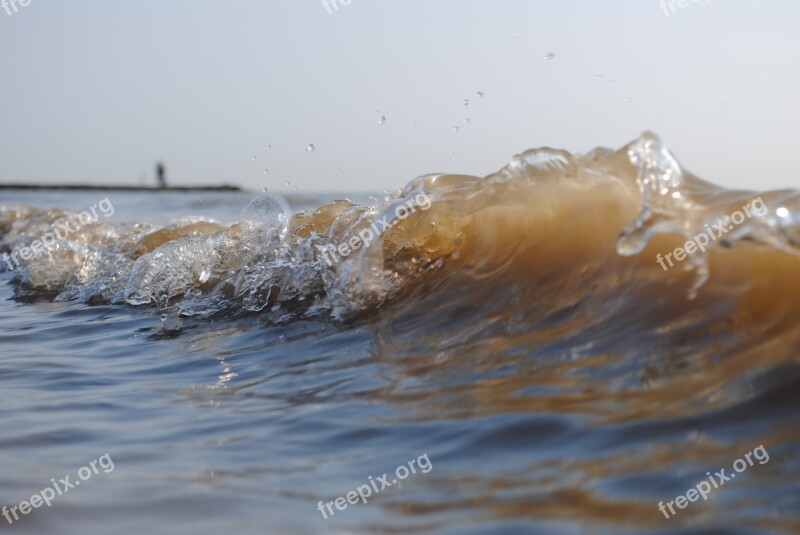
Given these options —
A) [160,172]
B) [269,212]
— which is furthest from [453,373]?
[160,172]

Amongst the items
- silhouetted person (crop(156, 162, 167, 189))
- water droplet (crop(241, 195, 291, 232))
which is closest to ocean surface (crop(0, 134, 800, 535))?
water droplet (crop(241, 195, 291, 232))

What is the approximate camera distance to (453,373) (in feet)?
11.3

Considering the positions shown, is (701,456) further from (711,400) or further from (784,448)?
(711,400)

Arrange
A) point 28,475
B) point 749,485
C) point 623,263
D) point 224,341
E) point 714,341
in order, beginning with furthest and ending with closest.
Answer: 1. point 224,341
2. point 623,263
3. point 714,341
4. point 28,475
5. point 749,485

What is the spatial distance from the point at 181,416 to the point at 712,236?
1.93m

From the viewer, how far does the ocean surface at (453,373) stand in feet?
7.22

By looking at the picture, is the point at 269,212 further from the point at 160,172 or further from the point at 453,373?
the point at 160,172

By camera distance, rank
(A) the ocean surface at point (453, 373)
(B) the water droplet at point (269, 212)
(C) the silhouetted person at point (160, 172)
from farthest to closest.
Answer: (C) the silhouetted person at point (160, 172), (B) the water droplet at point (269, 212), (A) the ocean surface at point (453, 373)

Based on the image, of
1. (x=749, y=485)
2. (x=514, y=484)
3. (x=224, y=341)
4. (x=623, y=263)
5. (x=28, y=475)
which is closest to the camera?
(x=749, y=485)

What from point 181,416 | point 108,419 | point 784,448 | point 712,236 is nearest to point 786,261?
point 712,236

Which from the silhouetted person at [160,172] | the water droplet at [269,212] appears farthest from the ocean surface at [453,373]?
the silhouetted person at [160,172]

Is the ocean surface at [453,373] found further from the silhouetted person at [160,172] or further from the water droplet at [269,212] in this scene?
the silhouetted person at [160,172]

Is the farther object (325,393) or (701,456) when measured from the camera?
(325,393)

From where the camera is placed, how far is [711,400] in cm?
262
